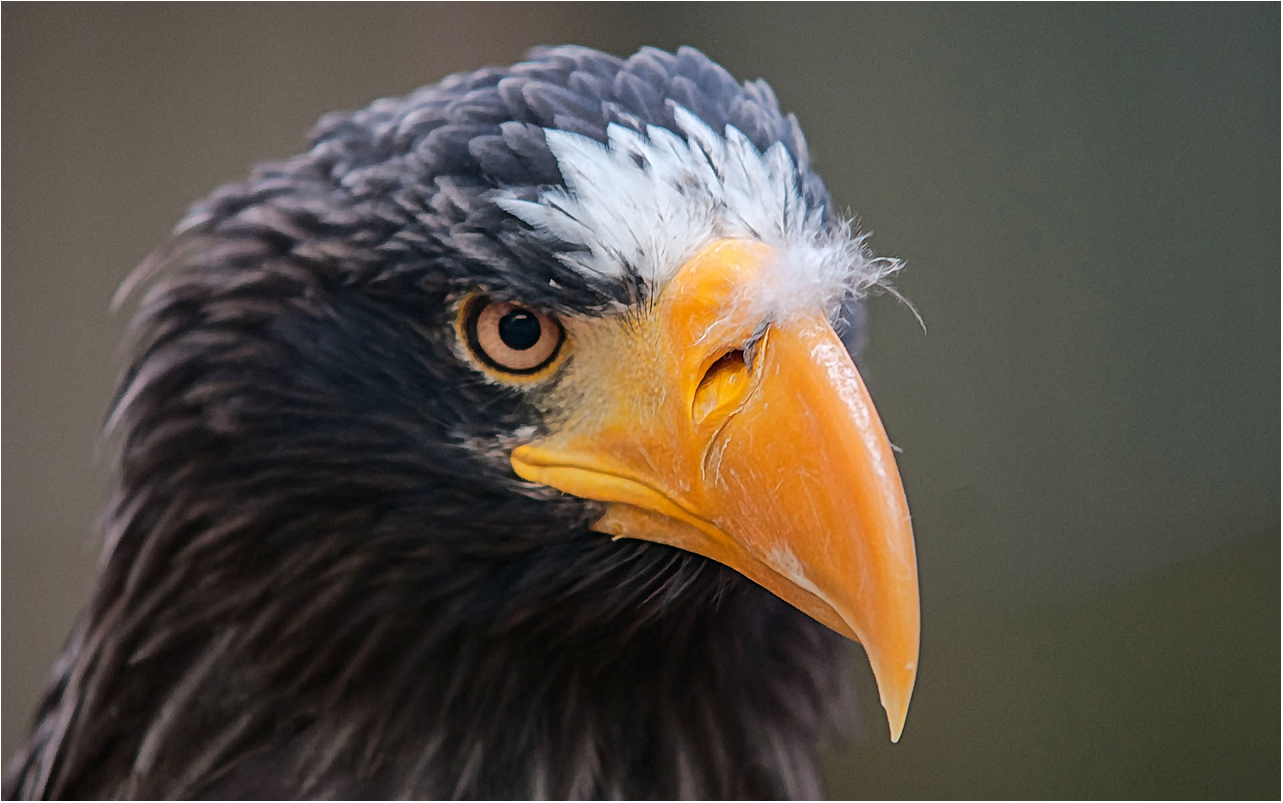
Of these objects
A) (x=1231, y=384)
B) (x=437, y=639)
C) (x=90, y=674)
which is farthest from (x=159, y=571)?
(x=1231, y=384)

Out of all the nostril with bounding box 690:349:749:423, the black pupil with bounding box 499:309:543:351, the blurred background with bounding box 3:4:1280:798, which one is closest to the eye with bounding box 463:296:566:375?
the black pupil with bounding box 499:309:543:351

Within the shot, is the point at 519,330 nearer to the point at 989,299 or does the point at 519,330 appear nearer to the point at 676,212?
the point at 676,212

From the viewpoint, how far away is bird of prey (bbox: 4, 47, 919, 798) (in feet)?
2.24

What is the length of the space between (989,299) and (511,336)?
1.33 metres

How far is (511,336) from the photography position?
0.73 m

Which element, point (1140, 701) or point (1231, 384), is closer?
point (1231, 384)

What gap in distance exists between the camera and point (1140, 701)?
1.89 meters

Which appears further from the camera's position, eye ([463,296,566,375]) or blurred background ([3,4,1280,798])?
blurred background ([3,4,1280,798])

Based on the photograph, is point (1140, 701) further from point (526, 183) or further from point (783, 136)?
point (526, 183)

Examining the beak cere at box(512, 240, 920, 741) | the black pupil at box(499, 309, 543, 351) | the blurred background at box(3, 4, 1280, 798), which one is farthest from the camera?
the blurred background at box(3, 4, 1280, 798)

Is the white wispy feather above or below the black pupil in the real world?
above

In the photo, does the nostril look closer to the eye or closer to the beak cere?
the beak cere

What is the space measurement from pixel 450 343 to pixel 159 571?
14.2 inches

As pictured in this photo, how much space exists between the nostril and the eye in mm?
120
